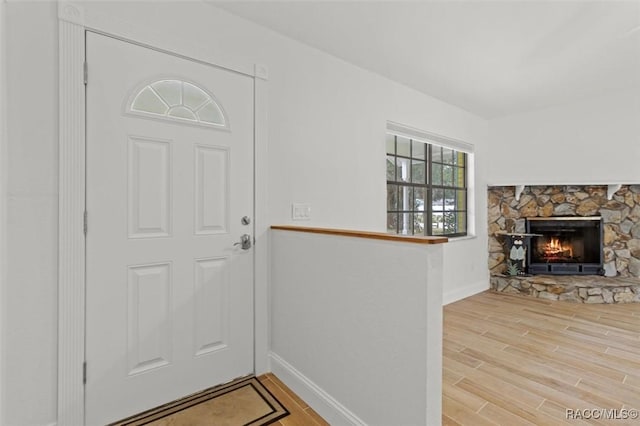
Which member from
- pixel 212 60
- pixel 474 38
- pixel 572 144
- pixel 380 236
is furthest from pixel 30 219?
pixel 572 144

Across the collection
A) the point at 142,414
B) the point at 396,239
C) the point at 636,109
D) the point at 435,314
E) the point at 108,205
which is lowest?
the point at 142,414

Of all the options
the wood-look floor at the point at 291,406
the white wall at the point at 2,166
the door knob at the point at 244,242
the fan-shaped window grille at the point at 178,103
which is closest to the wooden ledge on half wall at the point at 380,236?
the door knob at the point at 244,242

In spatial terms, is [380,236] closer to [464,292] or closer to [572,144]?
[464,292]

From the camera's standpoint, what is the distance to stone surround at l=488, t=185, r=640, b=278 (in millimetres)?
4059

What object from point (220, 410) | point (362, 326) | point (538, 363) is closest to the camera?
point (362, 326)

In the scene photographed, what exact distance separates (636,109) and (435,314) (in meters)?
4.42

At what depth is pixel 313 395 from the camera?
1788 mm

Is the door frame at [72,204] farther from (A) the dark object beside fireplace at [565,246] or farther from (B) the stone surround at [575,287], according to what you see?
(A) the dark object beside fireplace at [565,246]

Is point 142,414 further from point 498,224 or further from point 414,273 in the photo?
point 498,224

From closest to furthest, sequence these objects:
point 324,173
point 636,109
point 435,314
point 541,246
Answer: point 435,314 → point 324,173 → point 636,109 → point 541,246

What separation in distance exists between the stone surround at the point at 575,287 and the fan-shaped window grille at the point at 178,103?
412cm

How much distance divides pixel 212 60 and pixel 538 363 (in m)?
3.05

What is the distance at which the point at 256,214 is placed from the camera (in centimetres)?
216

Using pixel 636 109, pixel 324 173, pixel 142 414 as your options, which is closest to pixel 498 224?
pixel 636 109
